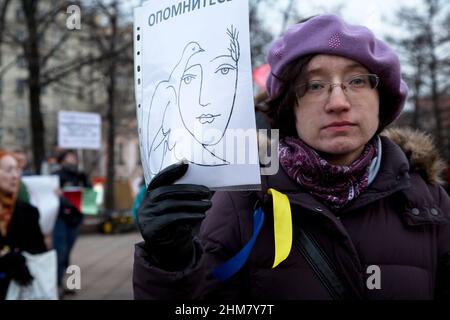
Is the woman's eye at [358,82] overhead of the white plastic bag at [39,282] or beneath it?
overhead

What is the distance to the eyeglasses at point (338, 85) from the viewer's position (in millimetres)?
1512

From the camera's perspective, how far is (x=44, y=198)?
18.2 ft

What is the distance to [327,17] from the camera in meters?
1.55

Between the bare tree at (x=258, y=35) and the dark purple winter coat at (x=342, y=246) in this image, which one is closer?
the dark purple winter coat at (x=342, y=246)

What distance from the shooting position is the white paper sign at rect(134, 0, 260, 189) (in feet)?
4.23

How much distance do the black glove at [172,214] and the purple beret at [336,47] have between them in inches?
18.8

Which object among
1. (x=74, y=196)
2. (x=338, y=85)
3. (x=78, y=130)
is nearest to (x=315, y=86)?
(x=338, y=85)

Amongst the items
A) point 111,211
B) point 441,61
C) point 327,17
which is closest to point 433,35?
point 441,61

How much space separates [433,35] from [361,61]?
50.2ft

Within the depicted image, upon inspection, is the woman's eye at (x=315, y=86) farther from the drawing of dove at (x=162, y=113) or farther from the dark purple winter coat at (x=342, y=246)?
the drawing of dove at (x=162, y=113)

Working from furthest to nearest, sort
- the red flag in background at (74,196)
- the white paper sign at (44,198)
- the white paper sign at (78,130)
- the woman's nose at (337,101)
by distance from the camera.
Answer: the white paper sign at (78,130)
the red flag in background at (74,196)
the white paper sign at (44,198)
the woman's nose at (337,101)

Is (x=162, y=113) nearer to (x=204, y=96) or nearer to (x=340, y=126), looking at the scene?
(x=204, y=96)

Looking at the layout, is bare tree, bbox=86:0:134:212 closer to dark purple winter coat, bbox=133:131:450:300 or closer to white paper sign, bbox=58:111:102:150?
white paper sign, bbox=58:111:102:150

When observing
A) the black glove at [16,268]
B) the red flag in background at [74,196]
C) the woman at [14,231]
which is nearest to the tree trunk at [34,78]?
the red flag in background at [74,196]
